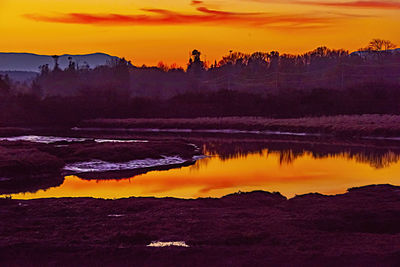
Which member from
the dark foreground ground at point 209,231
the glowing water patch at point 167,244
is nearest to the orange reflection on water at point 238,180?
the dark foreground ground at point 209,231

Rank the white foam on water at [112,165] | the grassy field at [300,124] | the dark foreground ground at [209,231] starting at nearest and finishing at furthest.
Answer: the dark foreground ground at [209,231] → the white foam on water at [112,165] → the grassy field at [300,124]

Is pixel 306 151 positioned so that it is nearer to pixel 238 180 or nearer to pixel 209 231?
pixel 238 180

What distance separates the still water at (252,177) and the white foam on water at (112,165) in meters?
1.99

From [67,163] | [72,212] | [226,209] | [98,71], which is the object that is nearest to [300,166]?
[67,163]

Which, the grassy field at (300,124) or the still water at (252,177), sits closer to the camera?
the still water at (252,177)

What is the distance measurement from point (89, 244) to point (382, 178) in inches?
664

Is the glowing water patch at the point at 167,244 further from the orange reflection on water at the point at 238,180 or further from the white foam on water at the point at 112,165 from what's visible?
the white foam on water at the point at 112,165

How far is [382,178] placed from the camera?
83.4ft

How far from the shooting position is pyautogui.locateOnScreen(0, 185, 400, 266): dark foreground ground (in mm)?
10922

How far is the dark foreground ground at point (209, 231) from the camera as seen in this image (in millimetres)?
10922

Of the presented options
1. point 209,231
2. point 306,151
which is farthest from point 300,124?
point 209,231

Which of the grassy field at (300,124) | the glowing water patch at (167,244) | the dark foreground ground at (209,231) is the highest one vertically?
the grassy field at (300,124)

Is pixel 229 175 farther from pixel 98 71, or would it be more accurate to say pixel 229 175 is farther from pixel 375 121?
pixel 98 71

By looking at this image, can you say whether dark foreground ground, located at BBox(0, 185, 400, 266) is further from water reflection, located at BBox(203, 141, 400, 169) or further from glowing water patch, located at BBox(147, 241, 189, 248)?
water reflection, located at BBox(203, 141, 400, 169)
